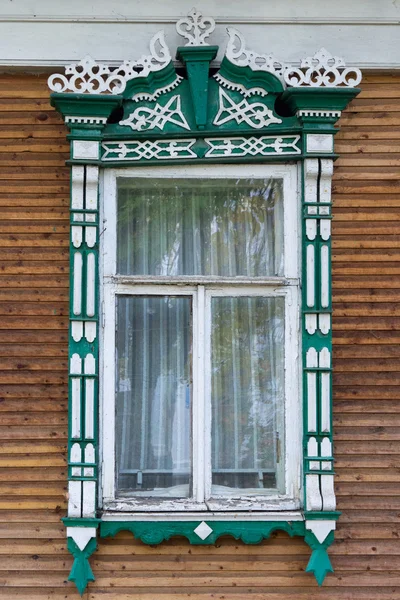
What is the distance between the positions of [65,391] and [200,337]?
2.21 ft

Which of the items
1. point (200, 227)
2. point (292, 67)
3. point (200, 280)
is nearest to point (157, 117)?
point (200, 227)

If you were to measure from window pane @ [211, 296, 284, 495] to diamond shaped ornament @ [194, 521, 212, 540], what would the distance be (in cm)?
19

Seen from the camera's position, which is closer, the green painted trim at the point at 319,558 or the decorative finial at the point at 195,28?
the green painted trim at the point at 319,558

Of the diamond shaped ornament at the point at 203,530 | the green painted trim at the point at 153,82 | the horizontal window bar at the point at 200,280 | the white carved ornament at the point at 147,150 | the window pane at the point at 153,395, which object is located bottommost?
the diamond shaped ornament at the point at 203,530

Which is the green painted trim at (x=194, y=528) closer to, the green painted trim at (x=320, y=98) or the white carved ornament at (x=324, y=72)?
the green painted trim at (x=320, y=98)

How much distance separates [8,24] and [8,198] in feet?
2.74

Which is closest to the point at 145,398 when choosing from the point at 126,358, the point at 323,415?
the point at 126,358

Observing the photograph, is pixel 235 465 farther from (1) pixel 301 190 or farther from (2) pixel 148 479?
(1) pixel 301 190

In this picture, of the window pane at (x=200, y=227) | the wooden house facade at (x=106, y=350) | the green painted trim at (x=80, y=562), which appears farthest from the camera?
the window pane at (x=200, y=227)

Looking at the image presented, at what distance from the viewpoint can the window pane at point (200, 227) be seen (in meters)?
3.81

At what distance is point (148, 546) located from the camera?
11.9 feet

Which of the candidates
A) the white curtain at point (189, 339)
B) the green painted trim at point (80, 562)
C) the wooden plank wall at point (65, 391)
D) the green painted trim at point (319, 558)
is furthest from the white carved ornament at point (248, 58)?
the green painted trim at point (80, 562)

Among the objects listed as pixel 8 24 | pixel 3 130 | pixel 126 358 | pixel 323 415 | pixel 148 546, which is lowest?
pixel 148 546

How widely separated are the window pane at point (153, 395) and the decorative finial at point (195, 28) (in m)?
1.21
